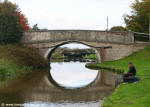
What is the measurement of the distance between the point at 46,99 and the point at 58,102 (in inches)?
49.9

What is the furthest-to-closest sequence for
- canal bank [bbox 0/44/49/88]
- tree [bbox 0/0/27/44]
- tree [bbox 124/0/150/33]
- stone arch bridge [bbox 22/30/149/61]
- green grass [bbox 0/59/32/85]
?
tree [bbox 124/0/150/33]
stone arch bridge [bbox 22/30/149/61]
tree [bbox 0/0/27/44]
canal bank [bbox 0/44/49/88]
green grass [bbox 0/59/32/85]

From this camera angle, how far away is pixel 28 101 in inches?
546

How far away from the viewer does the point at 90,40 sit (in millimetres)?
39688

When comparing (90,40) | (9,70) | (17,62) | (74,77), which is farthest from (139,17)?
(9,70)

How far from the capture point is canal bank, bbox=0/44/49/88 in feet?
81.7

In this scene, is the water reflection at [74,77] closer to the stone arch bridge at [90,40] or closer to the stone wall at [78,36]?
the stone arch bridge at [90,40]

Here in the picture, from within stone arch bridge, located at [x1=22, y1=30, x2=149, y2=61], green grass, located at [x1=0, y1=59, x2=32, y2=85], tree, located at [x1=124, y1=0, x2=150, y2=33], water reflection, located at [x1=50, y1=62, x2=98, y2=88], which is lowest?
water reflection, located at [x1=50, y1=62, x2=98, y2=88]

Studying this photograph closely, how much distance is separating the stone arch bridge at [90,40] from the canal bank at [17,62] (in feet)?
10.2

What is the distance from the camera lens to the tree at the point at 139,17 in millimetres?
45469

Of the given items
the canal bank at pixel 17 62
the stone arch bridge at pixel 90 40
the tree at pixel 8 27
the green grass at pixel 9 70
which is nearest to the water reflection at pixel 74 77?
the canal bank at pixel 17 62

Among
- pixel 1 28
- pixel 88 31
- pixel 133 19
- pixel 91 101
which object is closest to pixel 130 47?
pixel 88 31

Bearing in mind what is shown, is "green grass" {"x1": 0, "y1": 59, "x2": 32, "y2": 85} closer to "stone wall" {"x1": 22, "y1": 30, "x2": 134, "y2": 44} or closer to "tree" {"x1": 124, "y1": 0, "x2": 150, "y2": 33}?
"stone wall" {"x1": 22, "y1": 30, "x2": 134, "y2": 44}

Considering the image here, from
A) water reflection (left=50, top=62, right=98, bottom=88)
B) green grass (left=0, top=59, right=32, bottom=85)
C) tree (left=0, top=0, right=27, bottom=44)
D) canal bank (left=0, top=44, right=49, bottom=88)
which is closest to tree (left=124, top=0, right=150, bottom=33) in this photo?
water reflection (left=50, top=62, right=98, bottom=88)

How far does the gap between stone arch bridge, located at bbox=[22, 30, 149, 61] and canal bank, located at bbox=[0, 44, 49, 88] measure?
3119mm
